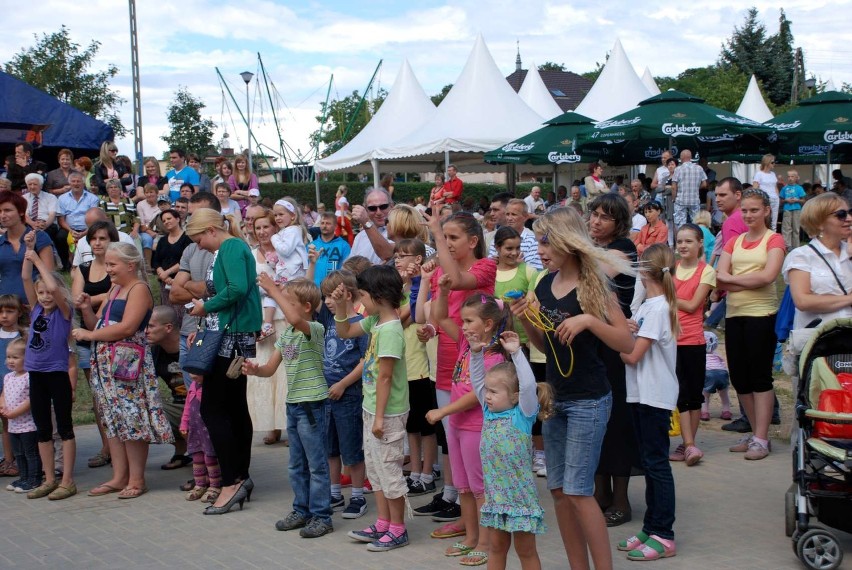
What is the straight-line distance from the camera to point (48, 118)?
17.8 metres

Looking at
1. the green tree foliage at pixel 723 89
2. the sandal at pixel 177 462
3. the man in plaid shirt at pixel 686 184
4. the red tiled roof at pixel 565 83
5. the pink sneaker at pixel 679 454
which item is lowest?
the sandal at pixel 177 462

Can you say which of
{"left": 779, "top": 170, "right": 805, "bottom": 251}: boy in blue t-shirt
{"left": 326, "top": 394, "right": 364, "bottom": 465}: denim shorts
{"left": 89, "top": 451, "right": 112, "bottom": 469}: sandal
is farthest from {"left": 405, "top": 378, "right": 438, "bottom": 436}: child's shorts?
{"left": 779, "top": 170, "right": 805, "bottom": 251}: boy in blue t-shirt

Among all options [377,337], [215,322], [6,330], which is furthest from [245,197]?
[377,337]

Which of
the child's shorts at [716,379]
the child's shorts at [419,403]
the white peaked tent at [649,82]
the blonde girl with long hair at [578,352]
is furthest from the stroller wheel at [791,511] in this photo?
the white peaked tent at [649,82]

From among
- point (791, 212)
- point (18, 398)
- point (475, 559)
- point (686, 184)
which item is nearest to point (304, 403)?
point (475, 559)

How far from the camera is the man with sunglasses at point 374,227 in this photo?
24.6ft

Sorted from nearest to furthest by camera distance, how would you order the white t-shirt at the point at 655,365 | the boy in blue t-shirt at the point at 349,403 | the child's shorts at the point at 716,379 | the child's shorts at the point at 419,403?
the white t-shirt at the point at 655,365
the boy in blue t-shirt at the point at 349,403
the child's shorts at the point at 419,403
the child's shorts at the point at 716,379

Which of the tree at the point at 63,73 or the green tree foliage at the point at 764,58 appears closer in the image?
the tree at the point at 63,73

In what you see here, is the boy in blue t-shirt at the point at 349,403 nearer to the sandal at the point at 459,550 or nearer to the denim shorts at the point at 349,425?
the denim shorts at the point at 349,425

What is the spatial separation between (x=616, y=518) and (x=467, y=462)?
1216 millimetres

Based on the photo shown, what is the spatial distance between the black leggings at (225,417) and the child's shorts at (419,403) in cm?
119

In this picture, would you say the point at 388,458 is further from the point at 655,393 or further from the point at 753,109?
the point at 753,109

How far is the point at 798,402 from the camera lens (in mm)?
5219

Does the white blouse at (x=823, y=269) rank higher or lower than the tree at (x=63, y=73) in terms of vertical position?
lower
